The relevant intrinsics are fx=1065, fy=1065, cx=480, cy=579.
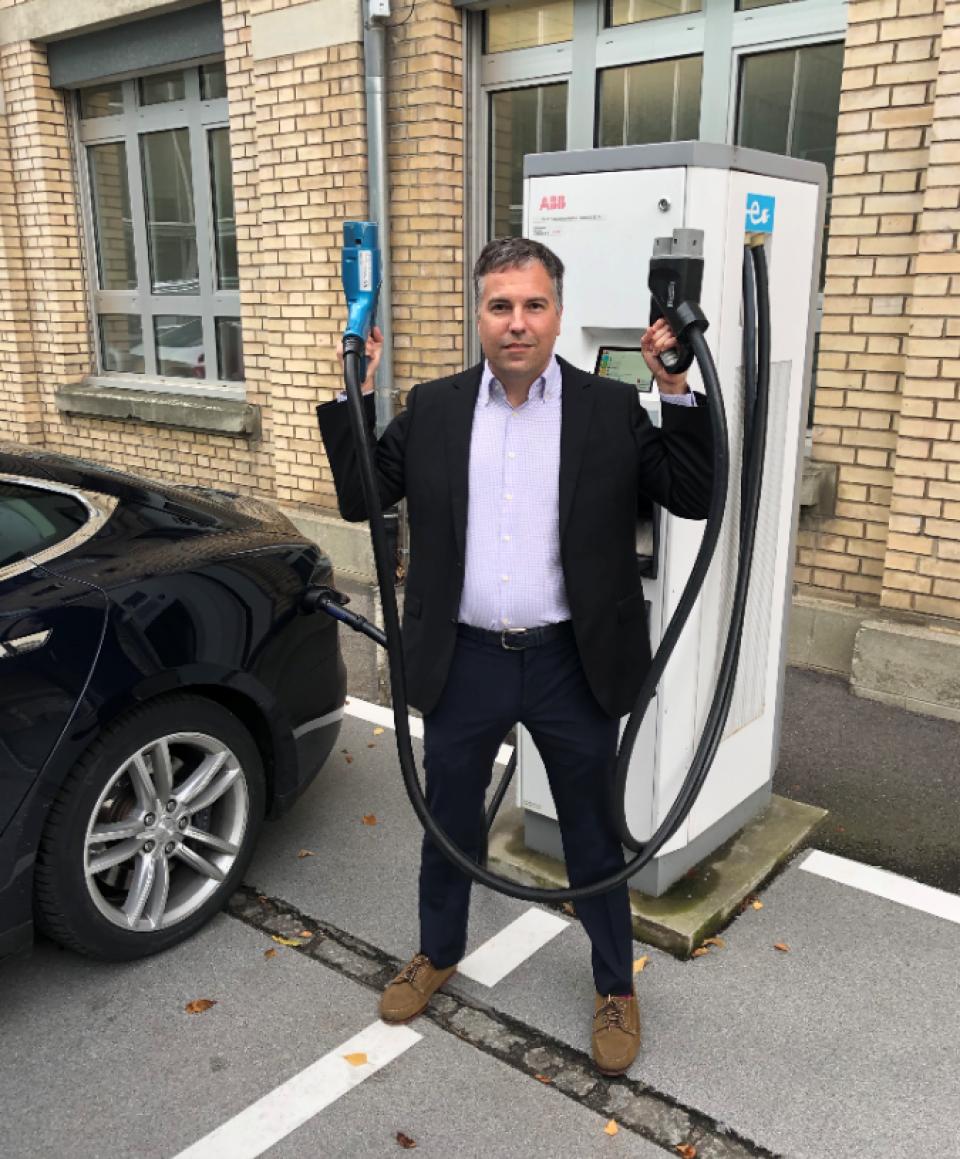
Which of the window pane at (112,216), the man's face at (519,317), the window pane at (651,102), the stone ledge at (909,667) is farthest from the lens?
the window pane at (112,216)

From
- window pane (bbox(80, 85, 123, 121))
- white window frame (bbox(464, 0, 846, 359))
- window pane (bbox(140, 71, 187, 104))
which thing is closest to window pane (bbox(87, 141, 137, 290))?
window pane (bbox(80, 85, 123, 121))

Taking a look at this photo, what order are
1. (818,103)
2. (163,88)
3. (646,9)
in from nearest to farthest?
(818,103) < (646,9) < (163,88)

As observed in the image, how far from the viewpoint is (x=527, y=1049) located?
2697mm

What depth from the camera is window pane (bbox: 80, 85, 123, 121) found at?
8.12 m

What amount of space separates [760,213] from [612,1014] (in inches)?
82.4

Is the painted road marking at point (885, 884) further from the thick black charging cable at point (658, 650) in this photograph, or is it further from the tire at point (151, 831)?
the tire at point (151, 831)

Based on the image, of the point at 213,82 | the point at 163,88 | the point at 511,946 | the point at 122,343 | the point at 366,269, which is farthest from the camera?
the point at 122,343

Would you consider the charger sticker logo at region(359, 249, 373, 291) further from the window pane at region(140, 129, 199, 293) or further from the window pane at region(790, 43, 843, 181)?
the window pane at region(140, 129, 199, 293)

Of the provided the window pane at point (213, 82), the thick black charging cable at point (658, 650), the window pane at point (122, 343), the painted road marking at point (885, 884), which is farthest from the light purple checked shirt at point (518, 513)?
the window pane at point (122, 343)

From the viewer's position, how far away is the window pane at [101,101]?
26.6 ft

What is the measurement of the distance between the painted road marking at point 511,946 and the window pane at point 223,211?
222 inches

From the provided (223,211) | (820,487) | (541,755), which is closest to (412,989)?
(541,755)

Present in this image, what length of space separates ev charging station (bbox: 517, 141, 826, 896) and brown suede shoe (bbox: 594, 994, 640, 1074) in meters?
0.51

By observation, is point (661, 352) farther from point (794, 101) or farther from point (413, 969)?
point (794, 101)
